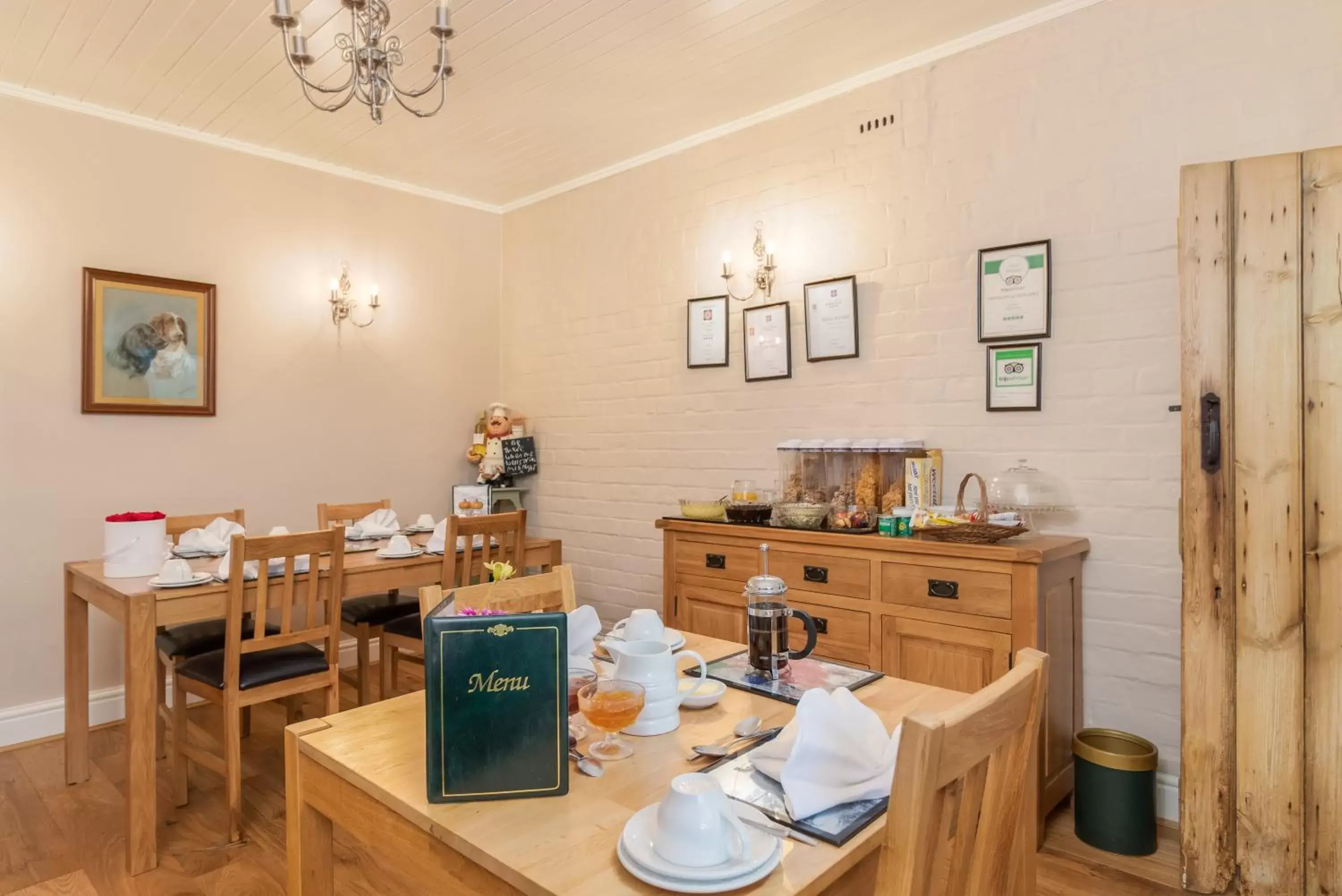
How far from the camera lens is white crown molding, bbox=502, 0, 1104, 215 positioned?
9.04ft

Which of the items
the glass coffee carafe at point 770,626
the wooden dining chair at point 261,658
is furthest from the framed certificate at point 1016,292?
the wooden dining chair at point 261,658

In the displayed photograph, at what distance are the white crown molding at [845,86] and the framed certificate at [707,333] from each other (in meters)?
0.80

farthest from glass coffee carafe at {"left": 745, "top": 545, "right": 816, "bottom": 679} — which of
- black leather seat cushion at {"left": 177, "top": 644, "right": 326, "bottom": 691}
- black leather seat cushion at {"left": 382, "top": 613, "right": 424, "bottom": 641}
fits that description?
black leather seat cushion at {"left": 382, "top": 613, "right": 424, "bottom": 641}

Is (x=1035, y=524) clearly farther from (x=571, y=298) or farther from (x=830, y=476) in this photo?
(x=571, y=298)

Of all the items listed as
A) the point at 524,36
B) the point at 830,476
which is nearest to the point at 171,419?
the point at 524,36

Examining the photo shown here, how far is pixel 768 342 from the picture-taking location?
3584mm

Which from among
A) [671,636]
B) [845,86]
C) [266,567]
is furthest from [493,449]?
[671,636]

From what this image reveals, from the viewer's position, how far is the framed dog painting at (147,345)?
11.5 feet

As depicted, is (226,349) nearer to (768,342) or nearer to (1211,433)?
(768,342)

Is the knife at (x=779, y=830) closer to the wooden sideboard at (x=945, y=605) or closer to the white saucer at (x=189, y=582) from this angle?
the wooden sideboard at (x=945, y=605)

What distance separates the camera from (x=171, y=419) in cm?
372

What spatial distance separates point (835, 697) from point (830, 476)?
2120 millimetres

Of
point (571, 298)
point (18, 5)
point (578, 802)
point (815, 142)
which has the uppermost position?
point (18, 5)

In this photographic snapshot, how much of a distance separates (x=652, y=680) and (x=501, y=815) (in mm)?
355
